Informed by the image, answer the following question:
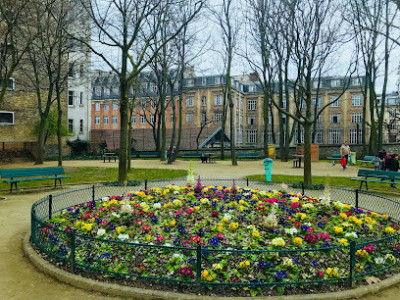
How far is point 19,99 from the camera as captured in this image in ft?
110

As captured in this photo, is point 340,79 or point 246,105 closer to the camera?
point 340,79

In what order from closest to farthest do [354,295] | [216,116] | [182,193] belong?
Result: 1. [354,295]
2. [182,193]
3. [216,116]

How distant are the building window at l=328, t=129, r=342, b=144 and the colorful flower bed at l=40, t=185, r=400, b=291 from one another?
2017 inches

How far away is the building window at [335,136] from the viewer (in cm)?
5469

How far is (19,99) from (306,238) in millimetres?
35332

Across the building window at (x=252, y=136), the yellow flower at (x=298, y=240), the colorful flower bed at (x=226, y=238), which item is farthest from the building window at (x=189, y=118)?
the yellow flower at (x=298, y=240)

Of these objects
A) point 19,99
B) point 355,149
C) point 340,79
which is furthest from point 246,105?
point 19,99

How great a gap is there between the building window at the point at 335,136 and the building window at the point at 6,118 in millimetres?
47754

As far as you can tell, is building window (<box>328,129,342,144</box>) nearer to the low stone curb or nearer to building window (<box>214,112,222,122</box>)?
building window (<box>214,112,222,122</box>)

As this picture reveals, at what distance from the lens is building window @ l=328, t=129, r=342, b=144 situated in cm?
5469

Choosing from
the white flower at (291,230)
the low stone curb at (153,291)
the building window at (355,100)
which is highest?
the building window at (355,100)

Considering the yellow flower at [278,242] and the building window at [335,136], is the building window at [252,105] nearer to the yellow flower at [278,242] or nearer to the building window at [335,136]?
the building window at [335,136]

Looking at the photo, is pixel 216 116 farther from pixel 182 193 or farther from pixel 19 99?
pixel 182 193

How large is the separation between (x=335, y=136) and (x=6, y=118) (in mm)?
48807
